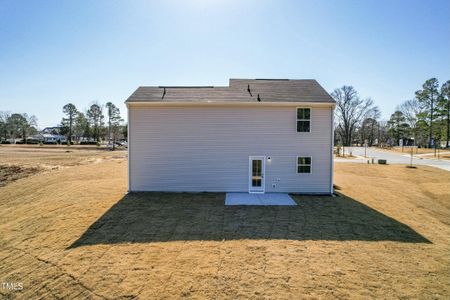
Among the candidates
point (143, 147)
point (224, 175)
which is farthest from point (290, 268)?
point (143, 147)

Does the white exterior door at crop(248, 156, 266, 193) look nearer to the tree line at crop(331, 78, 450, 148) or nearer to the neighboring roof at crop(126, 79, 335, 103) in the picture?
the neighboring roof at crop(126, 79, 335, 103)

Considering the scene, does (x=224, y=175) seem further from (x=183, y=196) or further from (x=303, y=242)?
(x=303, y=242)

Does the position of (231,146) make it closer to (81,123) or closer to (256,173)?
(256,173)

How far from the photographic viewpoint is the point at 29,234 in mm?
7887

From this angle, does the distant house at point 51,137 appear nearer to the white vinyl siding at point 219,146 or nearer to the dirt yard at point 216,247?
the dirt yard at point 216,247

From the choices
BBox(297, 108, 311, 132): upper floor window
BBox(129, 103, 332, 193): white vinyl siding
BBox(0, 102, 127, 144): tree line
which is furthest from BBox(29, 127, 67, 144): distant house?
BBox(297, 108, 311, 132): upper floor window

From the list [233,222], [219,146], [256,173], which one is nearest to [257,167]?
[256,173]

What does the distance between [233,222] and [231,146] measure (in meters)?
4.74

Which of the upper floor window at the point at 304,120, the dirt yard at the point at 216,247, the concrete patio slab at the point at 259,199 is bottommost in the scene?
the dirt yard at the point at 216,247

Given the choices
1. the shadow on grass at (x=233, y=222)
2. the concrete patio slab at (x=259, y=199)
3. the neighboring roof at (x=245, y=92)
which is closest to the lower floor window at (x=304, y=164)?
the concrete patio slab at (x=259, y=199)

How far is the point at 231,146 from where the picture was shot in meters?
12.3

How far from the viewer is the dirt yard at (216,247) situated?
5.12m

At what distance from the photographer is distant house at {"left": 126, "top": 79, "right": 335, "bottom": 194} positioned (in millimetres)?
12289

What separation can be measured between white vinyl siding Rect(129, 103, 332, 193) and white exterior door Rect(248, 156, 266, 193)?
0.20 meters
